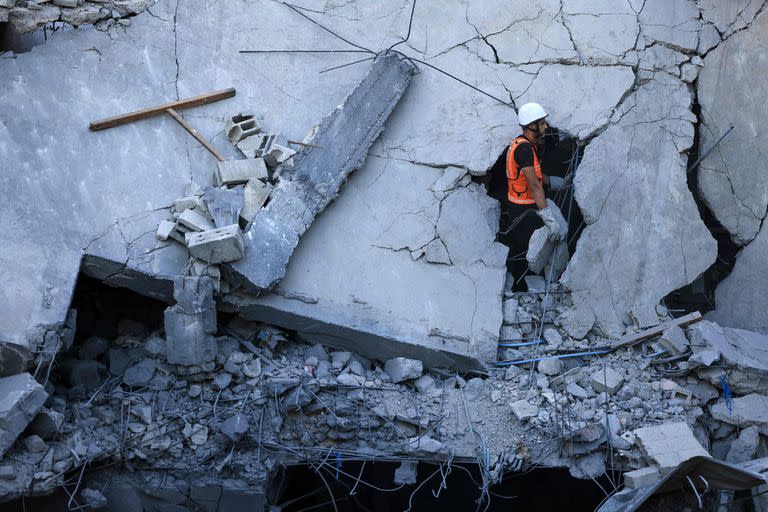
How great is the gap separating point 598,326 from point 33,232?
13.0 ft

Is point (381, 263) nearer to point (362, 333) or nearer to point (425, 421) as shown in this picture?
point (362, 333)

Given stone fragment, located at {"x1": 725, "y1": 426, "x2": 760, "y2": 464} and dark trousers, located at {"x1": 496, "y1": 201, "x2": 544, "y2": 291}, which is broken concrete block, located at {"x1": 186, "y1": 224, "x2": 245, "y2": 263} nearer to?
dark trousers, located at {"x1": 496, "y1": 201, "x2": 544, "y2": 291}

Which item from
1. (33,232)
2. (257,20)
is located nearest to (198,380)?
(33,232)

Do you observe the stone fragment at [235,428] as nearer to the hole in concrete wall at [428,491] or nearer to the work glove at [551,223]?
the hole in concrete wall at [428,491]

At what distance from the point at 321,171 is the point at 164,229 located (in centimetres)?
117

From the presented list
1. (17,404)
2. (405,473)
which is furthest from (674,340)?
(17,404)

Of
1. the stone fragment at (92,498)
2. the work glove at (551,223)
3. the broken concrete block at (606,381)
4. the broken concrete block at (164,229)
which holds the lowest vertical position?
the stone fragment at (92,498)

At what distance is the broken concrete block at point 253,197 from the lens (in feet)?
23.1

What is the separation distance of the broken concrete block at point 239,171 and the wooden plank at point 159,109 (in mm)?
561

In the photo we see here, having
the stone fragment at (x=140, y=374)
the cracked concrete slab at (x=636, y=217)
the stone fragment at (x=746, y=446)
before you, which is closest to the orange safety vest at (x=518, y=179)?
the cracked concrete slab at (x=636, y=217)

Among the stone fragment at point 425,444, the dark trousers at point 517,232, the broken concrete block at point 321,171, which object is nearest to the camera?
the stone fragment at point 425,444

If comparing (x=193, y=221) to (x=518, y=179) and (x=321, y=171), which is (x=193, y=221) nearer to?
(x=321, y=171)

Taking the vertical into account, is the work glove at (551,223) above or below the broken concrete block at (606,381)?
above

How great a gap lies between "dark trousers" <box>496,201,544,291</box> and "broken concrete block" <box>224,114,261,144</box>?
196cm
